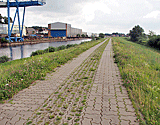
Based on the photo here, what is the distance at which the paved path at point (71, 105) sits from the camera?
10.7ft

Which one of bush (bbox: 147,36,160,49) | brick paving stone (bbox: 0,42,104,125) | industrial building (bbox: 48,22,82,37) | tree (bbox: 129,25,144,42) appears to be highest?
industrial building (bbox: 48,22,82,37)

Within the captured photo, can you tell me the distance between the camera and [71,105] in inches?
154

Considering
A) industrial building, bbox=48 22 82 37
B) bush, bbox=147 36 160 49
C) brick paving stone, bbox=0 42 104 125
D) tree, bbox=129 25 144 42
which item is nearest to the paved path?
brick paving stone, bbox=0 42 104 125

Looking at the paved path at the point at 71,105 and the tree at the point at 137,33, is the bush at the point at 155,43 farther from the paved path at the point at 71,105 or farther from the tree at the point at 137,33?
the paved path at the point at 71,105

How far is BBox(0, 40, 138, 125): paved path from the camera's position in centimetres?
325

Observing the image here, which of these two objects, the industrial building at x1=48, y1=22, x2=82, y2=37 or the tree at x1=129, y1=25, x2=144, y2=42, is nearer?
the tree at x1=129, y1=25, x2=144, y2=42

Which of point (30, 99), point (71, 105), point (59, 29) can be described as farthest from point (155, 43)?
point (59, 29)

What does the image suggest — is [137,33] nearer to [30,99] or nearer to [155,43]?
[155,43]

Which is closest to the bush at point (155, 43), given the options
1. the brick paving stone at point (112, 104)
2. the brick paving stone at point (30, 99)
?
the brick paving stone at point (112, 104)

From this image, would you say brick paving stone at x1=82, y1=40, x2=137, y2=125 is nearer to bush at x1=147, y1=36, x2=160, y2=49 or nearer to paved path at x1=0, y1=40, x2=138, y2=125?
paved path at x1=0, y1=40, x2=138, y2=125

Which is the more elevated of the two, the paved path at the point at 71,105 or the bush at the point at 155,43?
the bush at the point at 155,43

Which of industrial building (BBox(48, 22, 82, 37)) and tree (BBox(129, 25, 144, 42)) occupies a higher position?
industrial building (BBox(48, 22, 82, 37))

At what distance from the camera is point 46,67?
7867 mm

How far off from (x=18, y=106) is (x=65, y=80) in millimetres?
2435
